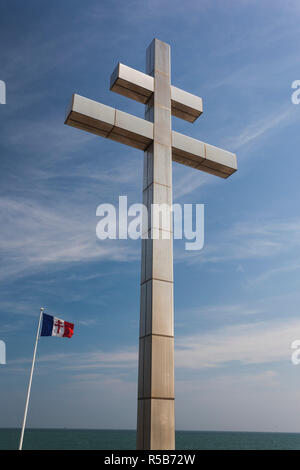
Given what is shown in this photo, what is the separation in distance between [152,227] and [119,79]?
2982 mm

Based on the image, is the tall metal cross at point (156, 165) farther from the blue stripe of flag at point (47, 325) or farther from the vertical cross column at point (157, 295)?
the blue stripe of flag at point (47, 325)

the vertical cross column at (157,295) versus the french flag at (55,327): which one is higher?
the french flag at (55,327)

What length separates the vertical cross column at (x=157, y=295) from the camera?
18.0ft

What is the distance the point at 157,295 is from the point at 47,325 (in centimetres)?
1302

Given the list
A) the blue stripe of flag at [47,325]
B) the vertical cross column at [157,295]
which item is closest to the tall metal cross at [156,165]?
the vertical cross column at [157,295]

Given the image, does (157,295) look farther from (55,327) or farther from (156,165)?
(55,327)

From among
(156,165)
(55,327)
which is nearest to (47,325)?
(55,327)

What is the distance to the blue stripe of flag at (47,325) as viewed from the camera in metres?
17.6

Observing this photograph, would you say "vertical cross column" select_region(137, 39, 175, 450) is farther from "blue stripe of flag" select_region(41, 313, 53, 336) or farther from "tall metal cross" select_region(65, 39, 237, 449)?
"blue stripe of flag" select_region(41, 313, 53, 336)

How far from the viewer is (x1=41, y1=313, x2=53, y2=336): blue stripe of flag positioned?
57.7ft

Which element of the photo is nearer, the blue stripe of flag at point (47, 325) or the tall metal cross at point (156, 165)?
the tall metal cross at point (156, 165)

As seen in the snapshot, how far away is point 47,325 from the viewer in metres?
17.7

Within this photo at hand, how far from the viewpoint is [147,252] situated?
649 cm

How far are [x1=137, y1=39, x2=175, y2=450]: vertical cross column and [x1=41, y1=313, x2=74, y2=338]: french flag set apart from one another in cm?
1241
